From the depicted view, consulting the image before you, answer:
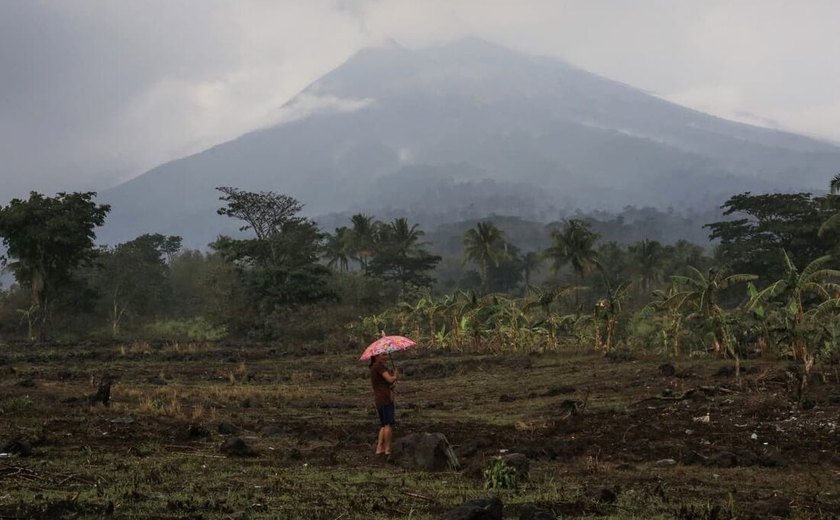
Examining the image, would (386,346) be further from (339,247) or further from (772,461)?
(339,247)

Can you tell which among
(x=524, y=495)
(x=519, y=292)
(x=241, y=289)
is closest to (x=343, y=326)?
(x=241, y=289)

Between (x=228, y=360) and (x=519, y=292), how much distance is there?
230 feet

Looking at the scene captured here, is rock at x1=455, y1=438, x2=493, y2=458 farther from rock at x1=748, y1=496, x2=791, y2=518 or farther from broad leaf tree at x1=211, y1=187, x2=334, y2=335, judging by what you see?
broad leaf tree at x1=211, y1=187, x2=334, y2=335

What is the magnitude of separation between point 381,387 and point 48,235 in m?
37.9

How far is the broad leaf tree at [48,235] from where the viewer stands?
40.8 meters

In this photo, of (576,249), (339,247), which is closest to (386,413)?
(576,249)

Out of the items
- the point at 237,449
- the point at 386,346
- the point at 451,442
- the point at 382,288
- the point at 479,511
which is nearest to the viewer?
the point at 479,511

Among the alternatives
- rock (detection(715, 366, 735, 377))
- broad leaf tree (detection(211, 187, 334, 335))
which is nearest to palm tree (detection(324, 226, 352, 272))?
broad leaf tree (detection(211, 187, 334, 335))

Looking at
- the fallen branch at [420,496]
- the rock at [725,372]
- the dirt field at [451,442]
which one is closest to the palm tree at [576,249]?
the dirt field at [451,442]

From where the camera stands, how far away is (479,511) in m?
5.48

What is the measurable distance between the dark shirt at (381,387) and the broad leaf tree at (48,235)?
37.0 metres

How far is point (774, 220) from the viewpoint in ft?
162

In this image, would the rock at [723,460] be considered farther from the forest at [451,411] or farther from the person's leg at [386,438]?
the person's leg at [386,438]

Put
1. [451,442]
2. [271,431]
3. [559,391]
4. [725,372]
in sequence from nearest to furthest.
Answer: [451,442], [271,431], [725,372], [559,391]
